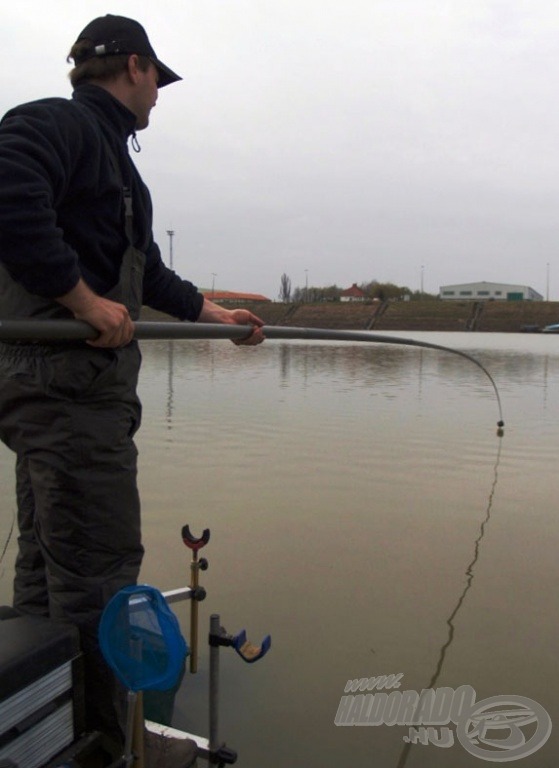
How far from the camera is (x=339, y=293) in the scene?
382 ft

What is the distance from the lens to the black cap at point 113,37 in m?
2.08

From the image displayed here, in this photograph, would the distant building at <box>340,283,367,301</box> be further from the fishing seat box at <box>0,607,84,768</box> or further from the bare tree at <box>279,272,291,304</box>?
the fishing seat box at <box>0,607,84,768</box>

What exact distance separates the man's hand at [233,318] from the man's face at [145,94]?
72 cm

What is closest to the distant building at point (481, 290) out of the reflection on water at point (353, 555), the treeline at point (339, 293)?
the treeline at point (339, 293)

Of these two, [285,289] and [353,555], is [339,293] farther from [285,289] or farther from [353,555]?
[353,555]

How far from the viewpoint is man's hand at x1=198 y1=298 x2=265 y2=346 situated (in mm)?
2574

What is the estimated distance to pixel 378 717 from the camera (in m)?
2.77

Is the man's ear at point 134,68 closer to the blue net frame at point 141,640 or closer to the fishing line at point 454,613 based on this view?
the blue net frame at point 141,640

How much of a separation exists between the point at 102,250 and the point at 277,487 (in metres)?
4.25

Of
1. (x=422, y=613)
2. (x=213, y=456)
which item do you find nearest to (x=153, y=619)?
(x=422, y=613)

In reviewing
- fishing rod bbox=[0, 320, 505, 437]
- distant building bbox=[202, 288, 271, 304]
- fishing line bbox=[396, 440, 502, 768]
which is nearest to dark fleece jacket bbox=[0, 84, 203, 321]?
fishing rod bbox=[0, 320, 505, 437]

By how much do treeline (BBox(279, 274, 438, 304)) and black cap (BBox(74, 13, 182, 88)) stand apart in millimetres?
90704

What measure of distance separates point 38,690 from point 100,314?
0.86 meters

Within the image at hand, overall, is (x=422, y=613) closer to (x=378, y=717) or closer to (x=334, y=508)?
(x=378, y=717)
